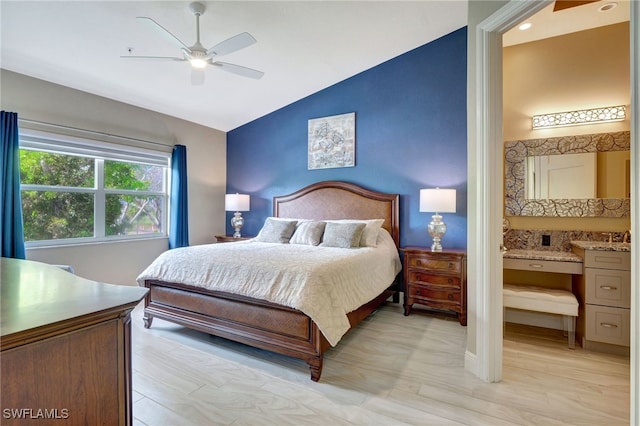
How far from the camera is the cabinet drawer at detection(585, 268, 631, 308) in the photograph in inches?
95.7

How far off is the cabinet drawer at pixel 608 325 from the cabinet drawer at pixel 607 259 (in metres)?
0.35

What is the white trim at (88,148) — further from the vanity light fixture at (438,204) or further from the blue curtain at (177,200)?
the vanity light fixture at (438,204)

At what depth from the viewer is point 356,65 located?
13.4ft

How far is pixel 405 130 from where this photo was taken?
3992mm

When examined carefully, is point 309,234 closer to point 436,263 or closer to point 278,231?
point 278,231

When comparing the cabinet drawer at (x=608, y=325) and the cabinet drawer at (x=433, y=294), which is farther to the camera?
the cabinet drawer at (x=433, y=294)

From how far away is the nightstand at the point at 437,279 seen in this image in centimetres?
323

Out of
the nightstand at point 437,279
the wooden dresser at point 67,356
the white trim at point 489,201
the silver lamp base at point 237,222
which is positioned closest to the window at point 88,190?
the silver lamp base at point 237,222

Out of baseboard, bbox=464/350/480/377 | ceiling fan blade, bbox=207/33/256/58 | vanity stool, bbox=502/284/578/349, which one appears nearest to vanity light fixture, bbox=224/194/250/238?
ceiling fan blade, bbox=207/33/256/58

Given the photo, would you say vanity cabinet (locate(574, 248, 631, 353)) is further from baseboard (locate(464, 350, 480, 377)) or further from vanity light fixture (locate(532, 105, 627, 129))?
vanity light fixture (locate(532, 105, 627, 129))

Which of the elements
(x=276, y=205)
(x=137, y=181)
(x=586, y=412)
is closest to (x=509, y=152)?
(x=586, y=412)

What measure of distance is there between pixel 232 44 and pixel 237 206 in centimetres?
297

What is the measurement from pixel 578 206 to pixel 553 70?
1.44 meters

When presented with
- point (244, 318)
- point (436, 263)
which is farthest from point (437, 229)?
point (244, 318)
